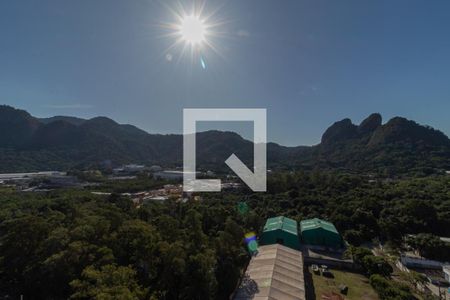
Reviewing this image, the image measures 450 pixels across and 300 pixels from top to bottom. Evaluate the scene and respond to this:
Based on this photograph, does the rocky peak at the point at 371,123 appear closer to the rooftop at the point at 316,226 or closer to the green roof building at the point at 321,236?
the rooftop at the point at 316,226

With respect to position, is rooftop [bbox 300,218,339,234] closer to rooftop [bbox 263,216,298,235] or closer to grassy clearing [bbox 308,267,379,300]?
rooftop [bbox 263,216,298,235]

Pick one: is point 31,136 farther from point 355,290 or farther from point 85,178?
point 355,290

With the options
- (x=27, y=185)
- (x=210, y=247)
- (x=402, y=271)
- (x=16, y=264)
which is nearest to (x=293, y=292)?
(x=210, y=247)

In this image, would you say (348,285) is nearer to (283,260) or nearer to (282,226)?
(283,260)

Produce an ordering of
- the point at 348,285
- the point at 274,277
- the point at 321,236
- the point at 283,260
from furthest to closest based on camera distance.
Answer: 1. the point at 321,236
2. the point at 283,260
3. the point at 348,285
4. the point at 274,277

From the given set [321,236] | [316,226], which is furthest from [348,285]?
[316,226]

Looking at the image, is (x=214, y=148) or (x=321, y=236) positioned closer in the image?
(x=321, y=236)

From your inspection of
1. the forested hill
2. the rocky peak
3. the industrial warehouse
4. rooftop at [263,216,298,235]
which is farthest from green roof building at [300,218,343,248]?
the rocky peak
